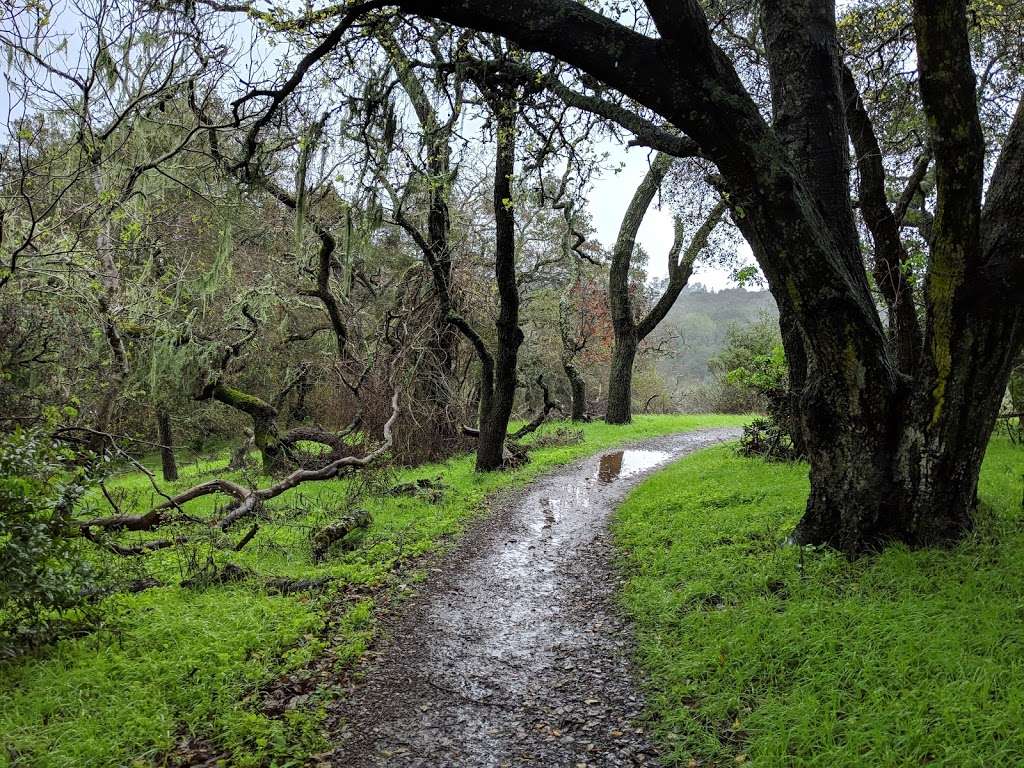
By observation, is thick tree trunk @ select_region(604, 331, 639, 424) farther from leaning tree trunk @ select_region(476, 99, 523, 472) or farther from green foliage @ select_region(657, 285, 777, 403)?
green foliage @ select_region(657, 285, 777, 403)

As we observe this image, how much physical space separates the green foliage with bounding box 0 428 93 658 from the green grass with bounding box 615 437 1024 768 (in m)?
4.26

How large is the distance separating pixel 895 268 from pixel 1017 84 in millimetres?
5180

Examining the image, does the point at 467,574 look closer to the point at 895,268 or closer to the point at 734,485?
the point at 734,485

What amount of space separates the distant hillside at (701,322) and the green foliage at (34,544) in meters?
37.2

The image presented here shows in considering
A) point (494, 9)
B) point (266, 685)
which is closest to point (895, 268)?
point (494, 9)

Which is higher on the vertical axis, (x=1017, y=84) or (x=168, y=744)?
(x=1017, y=84)

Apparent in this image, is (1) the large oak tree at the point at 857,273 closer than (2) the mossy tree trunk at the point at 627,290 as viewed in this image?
Yes

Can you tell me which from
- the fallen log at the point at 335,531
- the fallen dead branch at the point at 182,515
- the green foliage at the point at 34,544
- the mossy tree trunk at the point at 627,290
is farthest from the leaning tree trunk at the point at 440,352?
the green foliage at the point at 34,544

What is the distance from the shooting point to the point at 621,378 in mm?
17797

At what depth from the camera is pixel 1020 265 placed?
4309mm

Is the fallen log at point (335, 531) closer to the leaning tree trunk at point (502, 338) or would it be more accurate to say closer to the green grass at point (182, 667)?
the green grass at point (182, 667)

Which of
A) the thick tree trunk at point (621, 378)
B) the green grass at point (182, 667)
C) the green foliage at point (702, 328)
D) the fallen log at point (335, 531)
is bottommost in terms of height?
the green grass at point (182, 667)

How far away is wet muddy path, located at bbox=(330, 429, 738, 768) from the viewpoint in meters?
3.51

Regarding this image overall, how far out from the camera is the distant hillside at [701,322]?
51834mm
